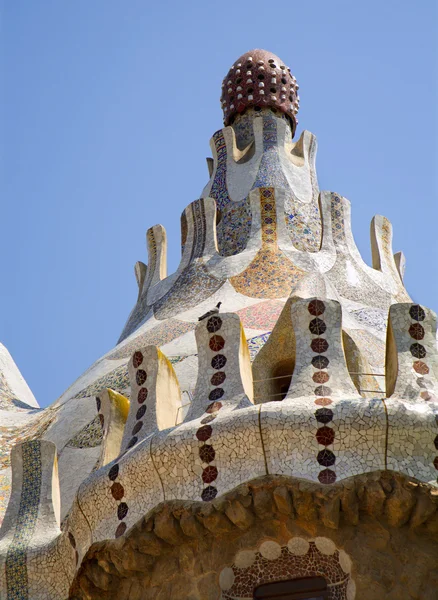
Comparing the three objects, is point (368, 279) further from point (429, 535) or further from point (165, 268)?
point (429, 535)

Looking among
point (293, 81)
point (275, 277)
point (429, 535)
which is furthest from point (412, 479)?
point (293, 81)

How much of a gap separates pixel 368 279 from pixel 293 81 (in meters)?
3.77

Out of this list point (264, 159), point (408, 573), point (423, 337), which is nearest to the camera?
point (408, 573)

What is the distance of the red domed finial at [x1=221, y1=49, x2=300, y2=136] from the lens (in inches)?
651

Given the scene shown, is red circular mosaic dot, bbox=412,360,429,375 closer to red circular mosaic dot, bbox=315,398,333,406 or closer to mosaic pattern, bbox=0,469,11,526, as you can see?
red circular mosaic dot, bbox=315,398,333,406

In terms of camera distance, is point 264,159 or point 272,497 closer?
point 272,497

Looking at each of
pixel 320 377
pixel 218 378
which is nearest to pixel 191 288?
pixel 218 378

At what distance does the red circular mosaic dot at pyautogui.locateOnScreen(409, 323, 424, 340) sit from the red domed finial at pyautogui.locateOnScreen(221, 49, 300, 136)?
7692 mm

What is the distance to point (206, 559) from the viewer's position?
8.73 metres

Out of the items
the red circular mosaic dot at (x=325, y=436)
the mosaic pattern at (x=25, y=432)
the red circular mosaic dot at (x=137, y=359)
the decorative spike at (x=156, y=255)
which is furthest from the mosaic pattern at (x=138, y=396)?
the decorative spike at (x=156, y=255)

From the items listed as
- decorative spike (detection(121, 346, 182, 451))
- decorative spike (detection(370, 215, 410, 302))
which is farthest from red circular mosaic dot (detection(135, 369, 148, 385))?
decorative spike (detection(370, 215, 410, 302))

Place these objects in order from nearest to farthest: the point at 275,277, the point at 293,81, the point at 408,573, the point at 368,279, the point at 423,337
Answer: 1. the point at 408,573
2. the point at 423,337
3. the point at 275,277
4. the point at 368,279
5. the point at 293,81

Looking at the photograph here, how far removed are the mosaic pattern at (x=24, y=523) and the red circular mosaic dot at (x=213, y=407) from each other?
1824mm

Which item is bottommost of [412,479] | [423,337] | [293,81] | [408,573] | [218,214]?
[408,573]
